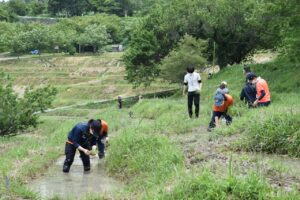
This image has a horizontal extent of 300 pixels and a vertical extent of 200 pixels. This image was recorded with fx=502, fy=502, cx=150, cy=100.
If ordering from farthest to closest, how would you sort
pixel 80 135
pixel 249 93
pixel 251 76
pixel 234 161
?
pixel 249 93
pixel 251 76
pixel 80 135
pixel 234 161

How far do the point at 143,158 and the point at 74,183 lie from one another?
138cm

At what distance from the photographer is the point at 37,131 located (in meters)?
24.4

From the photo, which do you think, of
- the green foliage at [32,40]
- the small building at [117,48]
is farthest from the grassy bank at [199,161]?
the small building at [117,48]

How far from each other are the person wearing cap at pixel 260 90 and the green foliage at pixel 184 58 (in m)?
22.4

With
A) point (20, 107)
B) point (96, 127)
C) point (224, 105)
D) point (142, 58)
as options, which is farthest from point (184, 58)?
point (96, 127)

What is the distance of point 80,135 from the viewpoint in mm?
10297

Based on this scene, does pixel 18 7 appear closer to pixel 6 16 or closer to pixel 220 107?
pixel 6 16

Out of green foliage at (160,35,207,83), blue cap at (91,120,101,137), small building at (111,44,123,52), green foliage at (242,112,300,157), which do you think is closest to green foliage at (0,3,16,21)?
small building at (111,44,123,52)

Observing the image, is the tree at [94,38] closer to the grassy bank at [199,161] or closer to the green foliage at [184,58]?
the green foliage at [184,58]

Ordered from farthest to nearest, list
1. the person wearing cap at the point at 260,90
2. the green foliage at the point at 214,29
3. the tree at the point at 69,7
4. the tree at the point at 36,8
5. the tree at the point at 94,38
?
1. the tree at the point at 36,8
2. the tree at the point at 69,7
3. the tree at the point at 94,38
4. the green foliage at the point at 214,29
5. the person wearing cap at the point at 260,90

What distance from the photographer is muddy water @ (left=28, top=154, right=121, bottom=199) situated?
8.38 m

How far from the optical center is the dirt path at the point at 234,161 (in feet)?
22.6

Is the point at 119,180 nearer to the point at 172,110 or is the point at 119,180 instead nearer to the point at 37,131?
the point at 172,110

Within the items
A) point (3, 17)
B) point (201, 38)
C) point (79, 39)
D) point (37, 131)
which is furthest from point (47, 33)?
point (37, 131)
